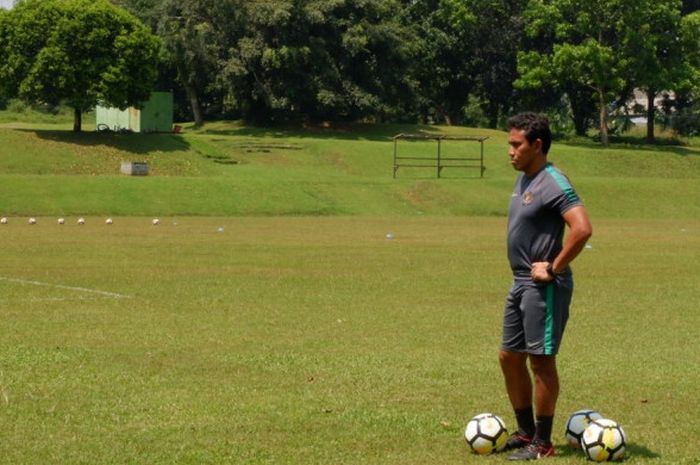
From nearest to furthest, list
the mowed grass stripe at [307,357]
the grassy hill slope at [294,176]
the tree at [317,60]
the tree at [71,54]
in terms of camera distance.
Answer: the mowed grass stripe at [307,357]
the grassy hill slope at [294,176]
the tree at [71,54]
the tree at [317,60]

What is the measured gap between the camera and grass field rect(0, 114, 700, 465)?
9945mm

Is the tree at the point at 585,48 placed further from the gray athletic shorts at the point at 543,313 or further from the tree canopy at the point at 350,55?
the gray athletic shorts at the point at 543,313

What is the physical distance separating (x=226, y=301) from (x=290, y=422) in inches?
385

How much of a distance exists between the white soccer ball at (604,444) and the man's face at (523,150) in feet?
6.49

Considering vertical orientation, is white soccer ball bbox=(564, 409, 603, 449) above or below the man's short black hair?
below

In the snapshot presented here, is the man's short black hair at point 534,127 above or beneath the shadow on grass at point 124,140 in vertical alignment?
above

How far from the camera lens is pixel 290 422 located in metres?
10.5

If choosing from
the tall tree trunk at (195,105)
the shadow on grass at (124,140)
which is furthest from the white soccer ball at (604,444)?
the tall tree trunk at (195,105)

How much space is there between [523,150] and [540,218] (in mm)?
511

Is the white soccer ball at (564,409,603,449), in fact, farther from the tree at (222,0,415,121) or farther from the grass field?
the tree at (222,0,415,121)

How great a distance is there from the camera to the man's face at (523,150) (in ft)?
30.2

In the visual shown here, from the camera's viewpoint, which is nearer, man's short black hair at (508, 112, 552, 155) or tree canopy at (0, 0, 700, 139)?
man's short black hair at (508, 112, 552, 155)

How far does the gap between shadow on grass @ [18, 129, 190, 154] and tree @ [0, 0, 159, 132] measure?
6.48ft

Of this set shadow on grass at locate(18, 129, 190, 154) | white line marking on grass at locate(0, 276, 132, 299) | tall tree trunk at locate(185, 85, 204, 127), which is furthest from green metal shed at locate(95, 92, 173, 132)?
white line marking on grass at locate(0, 276, 132, 299)
